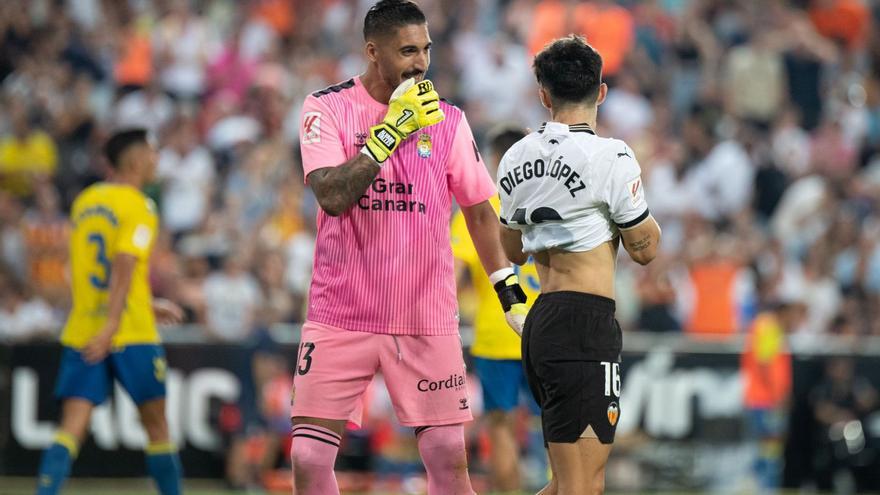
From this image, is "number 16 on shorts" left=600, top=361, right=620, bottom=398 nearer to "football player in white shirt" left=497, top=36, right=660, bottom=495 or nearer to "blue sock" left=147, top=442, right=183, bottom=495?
"football player in white shirt" left=497, top=36, right=660, bottom=495

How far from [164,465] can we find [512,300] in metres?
3.47

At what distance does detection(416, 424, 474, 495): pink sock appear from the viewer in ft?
24.2

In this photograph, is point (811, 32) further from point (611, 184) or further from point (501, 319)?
point (611, 184)

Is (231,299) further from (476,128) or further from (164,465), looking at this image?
(164,465)

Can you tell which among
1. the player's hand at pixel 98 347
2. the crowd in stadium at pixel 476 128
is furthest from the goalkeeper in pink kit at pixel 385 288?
the crowd in stadium at pixel 476 128

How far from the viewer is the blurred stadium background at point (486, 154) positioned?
47.6 ft

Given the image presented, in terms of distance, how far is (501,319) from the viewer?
1038cm

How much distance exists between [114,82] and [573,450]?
1351 cm

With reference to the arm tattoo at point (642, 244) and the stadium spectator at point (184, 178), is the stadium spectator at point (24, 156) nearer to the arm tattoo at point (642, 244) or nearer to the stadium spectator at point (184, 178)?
the stadium spectator at point (184, 178)

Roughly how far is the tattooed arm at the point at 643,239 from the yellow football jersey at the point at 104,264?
4.28 m

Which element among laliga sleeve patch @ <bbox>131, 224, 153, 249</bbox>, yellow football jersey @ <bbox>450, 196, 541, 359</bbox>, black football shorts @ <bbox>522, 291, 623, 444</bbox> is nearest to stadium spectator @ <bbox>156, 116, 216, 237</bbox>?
laliga sleeve patch @ <bbox>131, 224, 153, 249</bbox>

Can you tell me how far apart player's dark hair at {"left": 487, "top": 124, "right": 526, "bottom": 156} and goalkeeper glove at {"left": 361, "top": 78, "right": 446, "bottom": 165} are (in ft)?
10.6

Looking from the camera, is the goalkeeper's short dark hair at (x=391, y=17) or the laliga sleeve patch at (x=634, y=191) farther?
the goalkeeper's short dark hair at (x=391, y=17)

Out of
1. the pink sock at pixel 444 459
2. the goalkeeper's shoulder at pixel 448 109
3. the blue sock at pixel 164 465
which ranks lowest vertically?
the blue sock at pixel 164 465
